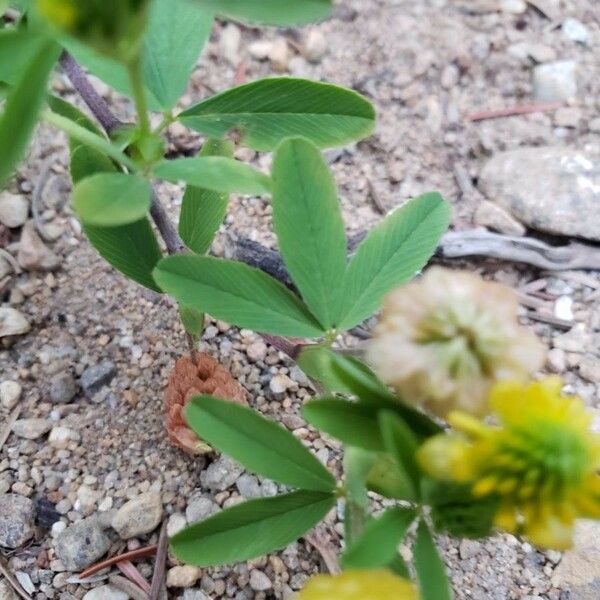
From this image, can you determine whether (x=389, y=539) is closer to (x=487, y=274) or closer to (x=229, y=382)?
(x=229, y=382)

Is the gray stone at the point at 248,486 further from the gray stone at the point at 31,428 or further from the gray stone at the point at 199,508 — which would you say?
the gray stone at the point at 31,428

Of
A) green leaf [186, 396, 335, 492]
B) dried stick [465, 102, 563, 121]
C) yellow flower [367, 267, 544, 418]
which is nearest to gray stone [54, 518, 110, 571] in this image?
green leaf [186, 396, 335, 492]

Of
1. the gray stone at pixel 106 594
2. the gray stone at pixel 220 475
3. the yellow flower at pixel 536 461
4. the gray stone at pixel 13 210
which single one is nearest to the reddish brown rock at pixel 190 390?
the gray stone at pixel 220 475

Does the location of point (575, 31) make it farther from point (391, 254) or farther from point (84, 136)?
point (84, 136)

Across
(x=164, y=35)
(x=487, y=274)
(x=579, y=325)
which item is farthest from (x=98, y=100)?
(x=579, y=325)

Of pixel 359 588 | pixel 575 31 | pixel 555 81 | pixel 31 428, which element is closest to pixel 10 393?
pixel 31 428

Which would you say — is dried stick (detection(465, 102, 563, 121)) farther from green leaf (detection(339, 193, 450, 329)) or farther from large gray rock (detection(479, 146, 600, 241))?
green leaf (detection(339, 193, 450, 329))
